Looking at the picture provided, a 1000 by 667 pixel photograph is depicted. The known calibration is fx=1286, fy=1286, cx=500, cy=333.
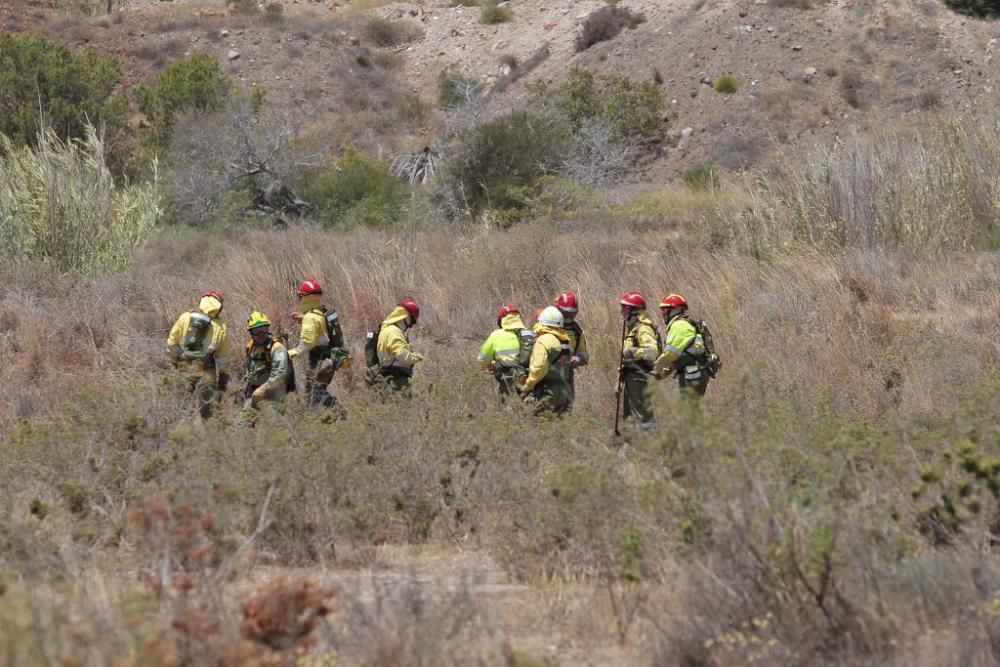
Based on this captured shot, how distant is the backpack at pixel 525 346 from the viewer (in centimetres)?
1205

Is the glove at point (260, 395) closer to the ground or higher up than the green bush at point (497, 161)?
higher up

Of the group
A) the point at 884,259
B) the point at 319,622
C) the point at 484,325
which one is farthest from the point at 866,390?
the point at 319,622

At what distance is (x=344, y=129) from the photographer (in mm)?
42094

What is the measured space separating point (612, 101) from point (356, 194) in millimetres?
11917

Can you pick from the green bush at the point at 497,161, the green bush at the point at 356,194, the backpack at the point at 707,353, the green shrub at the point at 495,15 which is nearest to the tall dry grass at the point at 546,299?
the backpack at the point at 707,353

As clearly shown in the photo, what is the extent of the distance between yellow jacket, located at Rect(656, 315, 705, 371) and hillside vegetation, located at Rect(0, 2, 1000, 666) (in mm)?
543

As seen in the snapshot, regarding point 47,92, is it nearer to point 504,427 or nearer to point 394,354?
point 394,354

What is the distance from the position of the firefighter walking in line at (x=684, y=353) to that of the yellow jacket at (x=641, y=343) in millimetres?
96

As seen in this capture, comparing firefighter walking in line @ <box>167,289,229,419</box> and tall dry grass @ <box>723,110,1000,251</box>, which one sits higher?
firefighter walking in line @ <box>167,289,229,419</box>

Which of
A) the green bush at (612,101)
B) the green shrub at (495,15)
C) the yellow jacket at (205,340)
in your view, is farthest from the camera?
the green shrub at (495,15)

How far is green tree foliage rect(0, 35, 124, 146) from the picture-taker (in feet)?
101

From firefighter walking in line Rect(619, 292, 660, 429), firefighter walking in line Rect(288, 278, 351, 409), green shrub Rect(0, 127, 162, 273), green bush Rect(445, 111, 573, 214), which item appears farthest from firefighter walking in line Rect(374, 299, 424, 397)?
green bush Rect(445, 111, 573, 214)

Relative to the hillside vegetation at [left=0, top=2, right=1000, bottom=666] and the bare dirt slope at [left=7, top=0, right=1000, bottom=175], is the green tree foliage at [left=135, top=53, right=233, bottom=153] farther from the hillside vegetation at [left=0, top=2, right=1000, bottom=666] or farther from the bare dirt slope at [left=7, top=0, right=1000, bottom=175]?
the hillside vegetation at [left=0, top=2, right=1000, bottom=666]

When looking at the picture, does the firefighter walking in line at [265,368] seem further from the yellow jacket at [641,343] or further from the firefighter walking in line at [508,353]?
the yellow jacket at [641,343]
